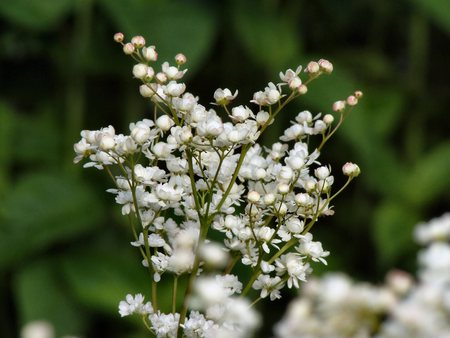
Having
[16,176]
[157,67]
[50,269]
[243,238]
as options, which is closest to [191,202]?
[243,238]

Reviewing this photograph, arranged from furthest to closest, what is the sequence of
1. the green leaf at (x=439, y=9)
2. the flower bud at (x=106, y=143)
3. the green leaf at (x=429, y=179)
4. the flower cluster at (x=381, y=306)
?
the green leaf at (x=429, y=179)
the green leaf at (x=439, y=9)
the flower bud at (x=106, y=143)
the flower cluster at (x=381, y=306)

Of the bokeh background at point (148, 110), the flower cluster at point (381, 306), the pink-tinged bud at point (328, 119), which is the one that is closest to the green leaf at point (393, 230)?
the bokeh background at point (148, 110)

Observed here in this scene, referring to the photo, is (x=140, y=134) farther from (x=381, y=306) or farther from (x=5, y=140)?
(x=5, y=140)

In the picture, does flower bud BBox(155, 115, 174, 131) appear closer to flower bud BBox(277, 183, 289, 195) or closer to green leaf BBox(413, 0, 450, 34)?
flower bud BBox(277, 183, 289, 195)

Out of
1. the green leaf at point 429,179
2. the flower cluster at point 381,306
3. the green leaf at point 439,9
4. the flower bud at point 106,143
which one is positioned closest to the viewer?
the flower cluster at point 381,306

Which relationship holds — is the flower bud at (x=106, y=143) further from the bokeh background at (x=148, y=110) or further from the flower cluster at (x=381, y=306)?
the bokeh background at (x=148, y=110)

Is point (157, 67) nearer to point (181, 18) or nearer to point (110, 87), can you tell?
point (181, 18)

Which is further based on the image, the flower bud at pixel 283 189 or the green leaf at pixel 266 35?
the green leaf at pixel 266 35

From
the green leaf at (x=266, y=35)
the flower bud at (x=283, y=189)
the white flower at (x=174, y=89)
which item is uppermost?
the green leaf at (x=266, y=35)
